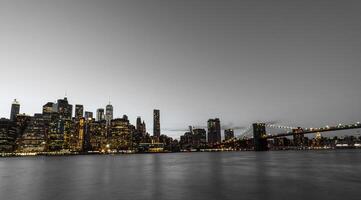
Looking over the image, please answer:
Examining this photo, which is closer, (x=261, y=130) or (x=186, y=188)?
(x=186, y=188)

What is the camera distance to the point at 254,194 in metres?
26.1

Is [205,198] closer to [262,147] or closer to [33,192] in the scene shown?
[33,192]

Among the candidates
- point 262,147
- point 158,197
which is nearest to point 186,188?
point 158,197

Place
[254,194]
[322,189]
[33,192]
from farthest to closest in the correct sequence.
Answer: [33,192]
[322,189]
[254,194]

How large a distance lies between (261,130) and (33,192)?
17391 cm

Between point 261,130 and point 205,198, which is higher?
point 261,130

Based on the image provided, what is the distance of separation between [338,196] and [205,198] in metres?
10.8

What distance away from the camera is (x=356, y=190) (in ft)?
88.2

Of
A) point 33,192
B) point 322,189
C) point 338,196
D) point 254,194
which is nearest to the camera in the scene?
point 338,196

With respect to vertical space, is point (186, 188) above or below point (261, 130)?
below

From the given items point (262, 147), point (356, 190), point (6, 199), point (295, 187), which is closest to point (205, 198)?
point (295, 187)

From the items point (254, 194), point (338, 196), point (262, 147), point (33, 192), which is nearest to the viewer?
point (338, 196)

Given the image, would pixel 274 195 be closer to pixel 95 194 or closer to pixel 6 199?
pixel 95 194

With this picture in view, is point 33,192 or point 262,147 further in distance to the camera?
point 262,147
